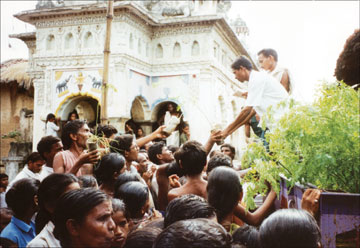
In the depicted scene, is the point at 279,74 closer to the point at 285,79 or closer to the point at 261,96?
the point at 285,79

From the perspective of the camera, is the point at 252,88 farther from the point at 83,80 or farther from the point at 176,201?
the point at 83,80

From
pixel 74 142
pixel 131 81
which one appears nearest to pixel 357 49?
pixel 74 142

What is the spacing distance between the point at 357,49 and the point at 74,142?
11.5 ft

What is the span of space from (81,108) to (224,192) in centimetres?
1736

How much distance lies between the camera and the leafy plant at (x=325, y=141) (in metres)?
2.06

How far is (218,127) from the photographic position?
4.34 meters

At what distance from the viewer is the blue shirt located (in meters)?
Answer: 3.29

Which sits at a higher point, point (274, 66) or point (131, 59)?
point (131, 59)

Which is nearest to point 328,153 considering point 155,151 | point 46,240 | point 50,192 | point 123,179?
point 46,240

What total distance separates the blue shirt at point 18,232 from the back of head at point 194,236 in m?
2.12

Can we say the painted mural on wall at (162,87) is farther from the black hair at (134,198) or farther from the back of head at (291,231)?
the back of head at (291,231)

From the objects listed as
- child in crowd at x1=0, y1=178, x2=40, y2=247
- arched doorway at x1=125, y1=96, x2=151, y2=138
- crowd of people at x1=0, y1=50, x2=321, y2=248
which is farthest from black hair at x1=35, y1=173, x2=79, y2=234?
arched doorway at x1=125, y1=96, x2=151, y2=138

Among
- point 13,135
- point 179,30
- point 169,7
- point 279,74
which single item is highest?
point 169,7

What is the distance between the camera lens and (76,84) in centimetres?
1695
